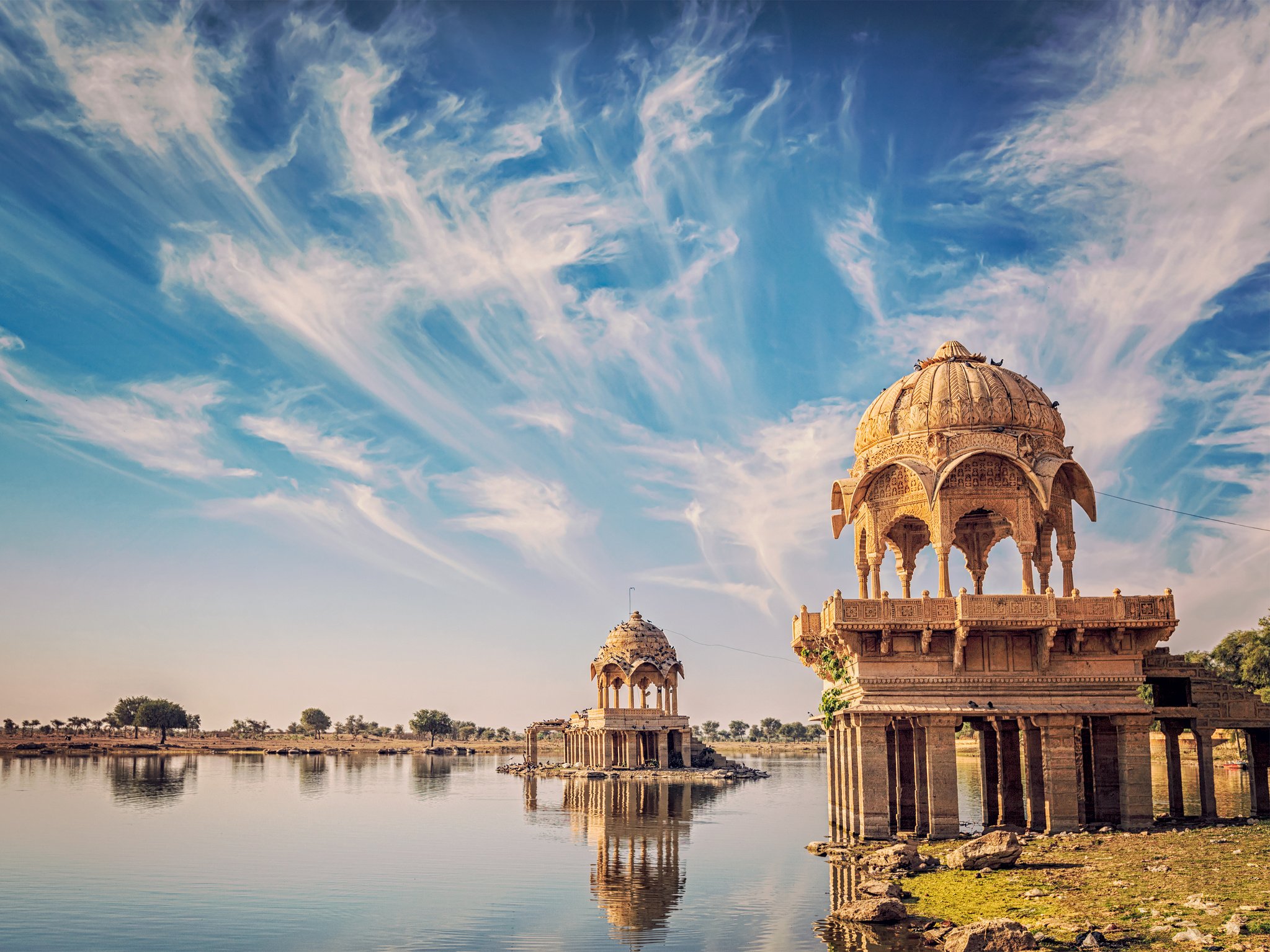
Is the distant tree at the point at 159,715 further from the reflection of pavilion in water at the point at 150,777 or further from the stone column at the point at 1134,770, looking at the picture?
the stone column at the point at 1134,770

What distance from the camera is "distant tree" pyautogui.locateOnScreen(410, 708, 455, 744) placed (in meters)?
191

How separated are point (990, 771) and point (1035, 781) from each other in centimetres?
251

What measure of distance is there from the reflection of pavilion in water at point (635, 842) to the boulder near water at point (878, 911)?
344 centimetres

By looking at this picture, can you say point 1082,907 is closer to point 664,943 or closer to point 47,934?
point 664,943

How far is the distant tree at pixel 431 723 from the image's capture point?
191 metres

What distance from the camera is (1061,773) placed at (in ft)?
82.6

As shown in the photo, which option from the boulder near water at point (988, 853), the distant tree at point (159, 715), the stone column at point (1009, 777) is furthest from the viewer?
the distant tree at point (159, 715)

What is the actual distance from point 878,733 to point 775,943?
8007 mm

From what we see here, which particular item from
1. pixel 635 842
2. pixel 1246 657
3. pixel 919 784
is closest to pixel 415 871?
pixel 635 842

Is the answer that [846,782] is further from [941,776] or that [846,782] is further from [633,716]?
[633,716]

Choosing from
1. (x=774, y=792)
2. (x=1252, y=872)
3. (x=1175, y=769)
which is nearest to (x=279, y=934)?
(x=1252, y=872)

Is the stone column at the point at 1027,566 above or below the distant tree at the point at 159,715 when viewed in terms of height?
above

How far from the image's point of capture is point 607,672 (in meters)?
89.2

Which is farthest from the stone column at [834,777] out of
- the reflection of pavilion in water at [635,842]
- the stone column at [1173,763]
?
the stone column at [1173,763]
